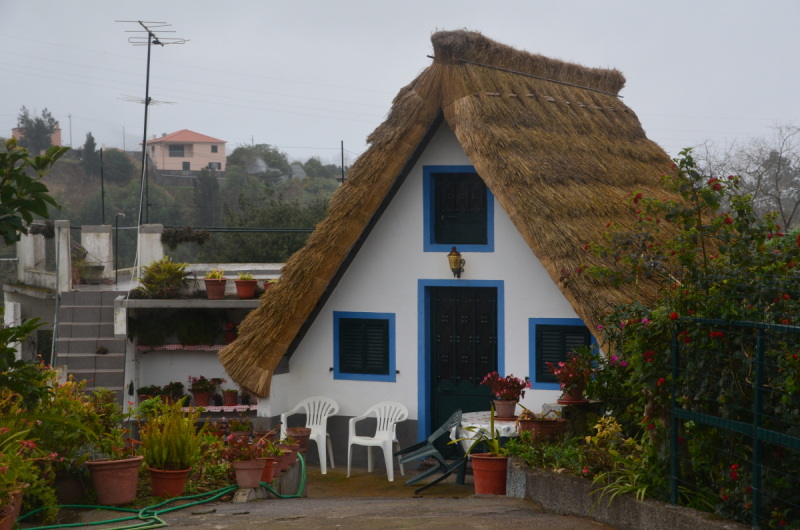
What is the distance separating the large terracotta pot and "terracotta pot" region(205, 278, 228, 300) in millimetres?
6675

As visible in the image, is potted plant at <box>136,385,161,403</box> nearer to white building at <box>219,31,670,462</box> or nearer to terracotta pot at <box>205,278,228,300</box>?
terracotta pot at <box>205,278,228,300</box>

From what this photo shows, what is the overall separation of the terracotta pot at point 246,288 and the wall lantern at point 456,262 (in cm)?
401

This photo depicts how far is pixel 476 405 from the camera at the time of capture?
9719mm

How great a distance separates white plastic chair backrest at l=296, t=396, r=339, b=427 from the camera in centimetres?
991

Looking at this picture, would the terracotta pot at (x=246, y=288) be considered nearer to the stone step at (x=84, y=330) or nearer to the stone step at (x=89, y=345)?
the stone step at (x=89, y=345)

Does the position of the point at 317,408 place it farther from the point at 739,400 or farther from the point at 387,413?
the point at 739,400

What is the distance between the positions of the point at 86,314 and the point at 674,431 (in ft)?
36.9

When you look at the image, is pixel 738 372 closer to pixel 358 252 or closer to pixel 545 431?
pixel 545 431

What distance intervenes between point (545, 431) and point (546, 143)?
402 centimetres

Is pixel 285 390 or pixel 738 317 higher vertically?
pixel 738 317

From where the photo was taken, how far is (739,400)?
4.32 meters

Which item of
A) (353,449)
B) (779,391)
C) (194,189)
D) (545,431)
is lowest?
(353,449)

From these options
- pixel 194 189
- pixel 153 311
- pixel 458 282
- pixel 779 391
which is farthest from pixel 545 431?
pixel 194 189

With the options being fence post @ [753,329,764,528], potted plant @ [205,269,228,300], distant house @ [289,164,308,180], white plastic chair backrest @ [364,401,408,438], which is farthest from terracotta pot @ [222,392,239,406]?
distant house @ [289,164,308,180]
